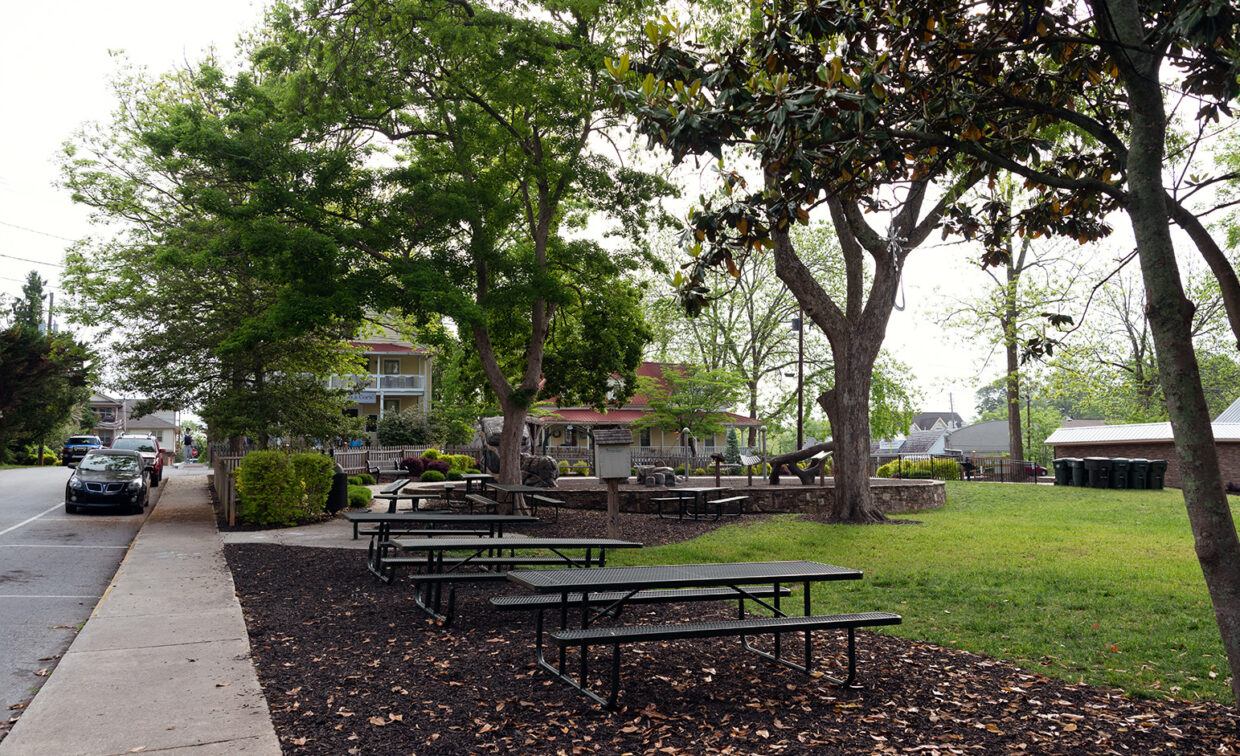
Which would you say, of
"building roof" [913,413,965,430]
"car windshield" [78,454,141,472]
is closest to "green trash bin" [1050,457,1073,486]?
"car windshield" [78,454,141,472]

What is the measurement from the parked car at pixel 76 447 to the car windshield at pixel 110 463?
96.7 feet

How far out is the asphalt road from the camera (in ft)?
19.3

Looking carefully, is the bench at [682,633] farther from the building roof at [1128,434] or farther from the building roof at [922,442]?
the building roof at [922,442]

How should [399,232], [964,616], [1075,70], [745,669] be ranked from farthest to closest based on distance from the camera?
1. [399,232]
2. [964,616]
3. [1075,70]
4. [745,669]

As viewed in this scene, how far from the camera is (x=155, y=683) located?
5.04 metres

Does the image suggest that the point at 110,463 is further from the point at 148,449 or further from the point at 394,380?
the point at 394,380

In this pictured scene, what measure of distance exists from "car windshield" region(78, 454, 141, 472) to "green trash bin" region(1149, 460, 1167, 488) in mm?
27194

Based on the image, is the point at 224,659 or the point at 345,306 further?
the point at 345,306

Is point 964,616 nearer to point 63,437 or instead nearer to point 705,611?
point 705,611

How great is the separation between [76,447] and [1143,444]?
178 ft

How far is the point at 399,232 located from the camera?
15148 mm

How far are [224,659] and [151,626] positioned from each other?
58.6 inches

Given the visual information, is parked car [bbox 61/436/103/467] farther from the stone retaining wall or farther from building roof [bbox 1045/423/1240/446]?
building roof [bbox 1045/423/1240/446]

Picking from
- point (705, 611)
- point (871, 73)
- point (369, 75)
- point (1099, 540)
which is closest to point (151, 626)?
point (705, 611)
